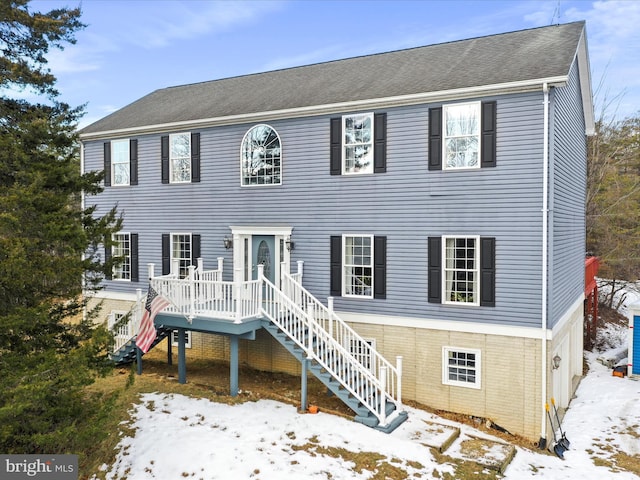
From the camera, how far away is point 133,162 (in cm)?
1702

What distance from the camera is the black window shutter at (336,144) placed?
527 inches

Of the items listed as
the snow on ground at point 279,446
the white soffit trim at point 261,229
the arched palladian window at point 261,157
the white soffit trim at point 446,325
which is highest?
the arched palladian window at point 261,157

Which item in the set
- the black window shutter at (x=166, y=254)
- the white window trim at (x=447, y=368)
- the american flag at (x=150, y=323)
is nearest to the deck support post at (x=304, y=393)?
the white window trim at (x=447, y=368)

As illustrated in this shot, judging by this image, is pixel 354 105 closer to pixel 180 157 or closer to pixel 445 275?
pixel 445 275

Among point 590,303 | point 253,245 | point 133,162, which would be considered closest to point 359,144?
point 253,245

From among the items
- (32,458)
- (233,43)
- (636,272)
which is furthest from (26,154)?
(636,272)

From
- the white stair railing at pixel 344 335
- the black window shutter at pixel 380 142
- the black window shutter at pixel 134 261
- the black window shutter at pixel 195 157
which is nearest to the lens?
the white stair railing at pixel 344 335

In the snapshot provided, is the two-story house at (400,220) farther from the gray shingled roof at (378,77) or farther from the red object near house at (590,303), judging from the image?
the red object near house at (590,303)

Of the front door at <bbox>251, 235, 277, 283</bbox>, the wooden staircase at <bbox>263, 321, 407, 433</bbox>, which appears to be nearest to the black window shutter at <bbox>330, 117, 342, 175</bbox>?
the front door at <bbox>251, 235, 277, 283</bbox>

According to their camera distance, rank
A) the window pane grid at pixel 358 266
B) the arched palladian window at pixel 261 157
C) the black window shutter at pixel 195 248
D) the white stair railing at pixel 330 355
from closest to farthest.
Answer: the white stair railing at pixel 330 355 < the window pane grid at pixel 358 266 < the arched palladian window at pixel 261 157 < the black window shutter at pixel 195 248

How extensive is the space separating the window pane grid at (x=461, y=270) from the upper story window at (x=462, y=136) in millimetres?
1918

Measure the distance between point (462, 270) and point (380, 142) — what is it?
3.96m

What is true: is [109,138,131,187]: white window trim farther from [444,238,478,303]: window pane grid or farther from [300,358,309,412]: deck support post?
[444,238,478,303]: window pane grid

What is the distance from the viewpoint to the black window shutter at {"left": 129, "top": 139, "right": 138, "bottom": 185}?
1694 cm
